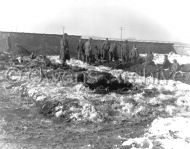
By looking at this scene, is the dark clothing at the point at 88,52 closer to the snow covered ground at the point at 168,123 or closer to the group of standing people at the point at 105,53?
the group of standing people at the point at 105,53

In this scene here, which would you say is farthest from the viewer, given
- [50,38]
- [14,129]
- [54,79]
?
[50,38]

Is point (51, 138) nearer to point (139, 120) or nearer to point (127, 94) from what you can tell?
point (139, 120)

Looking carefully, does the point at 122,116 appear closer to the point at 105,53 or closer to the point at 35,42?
the point at 105,53

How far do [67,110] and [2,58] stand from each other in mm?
10983

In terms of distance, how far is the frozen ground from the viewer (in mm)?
6816

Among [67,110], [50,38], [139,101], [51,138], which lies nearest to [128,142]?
[51,138]

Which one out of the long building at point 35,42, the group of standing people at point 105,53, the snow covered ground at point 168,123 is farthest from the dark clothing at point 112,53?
the snow covered ground at point 168,123

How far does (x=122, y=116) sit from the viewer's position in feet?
29.1

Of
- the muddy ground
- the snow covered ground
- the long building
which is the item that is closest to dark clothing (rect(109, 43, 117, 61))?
the long building

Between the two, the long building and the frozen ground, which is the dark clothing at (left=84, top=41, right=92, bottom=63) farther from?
the frozen ground

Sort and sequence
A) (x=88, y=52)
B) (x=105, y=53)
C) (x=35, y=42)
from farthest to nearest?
(x=35, y=42) → (x=105, y=53) → (x=88, y=52)

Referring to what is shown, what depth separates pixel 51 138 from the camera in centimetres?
699

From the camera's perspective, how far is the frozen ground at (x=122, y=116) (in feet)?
22.4

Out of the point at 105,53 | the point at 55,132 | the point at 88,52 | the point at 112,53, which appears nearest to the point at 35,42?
the point at 88,52
